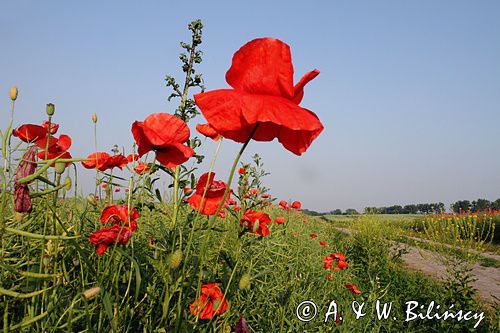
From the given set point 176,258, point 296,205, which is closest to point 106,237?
point 176,258

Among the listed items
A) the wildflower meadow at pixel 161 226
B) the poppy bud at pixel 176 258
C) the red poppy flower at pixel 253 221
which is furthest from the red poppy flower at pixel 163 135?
the red poppy flower at pixel 253 221

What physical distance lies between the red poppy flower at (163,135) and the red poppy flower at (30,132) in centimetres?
23

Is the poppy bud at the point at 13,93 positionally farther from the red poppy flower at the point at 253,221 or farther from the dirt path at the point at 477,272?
the dirt path at the point at 477,272

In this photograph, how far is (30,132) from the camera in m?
0.93

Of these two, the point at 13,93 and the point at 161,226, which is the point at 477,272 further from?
the point at 13,93

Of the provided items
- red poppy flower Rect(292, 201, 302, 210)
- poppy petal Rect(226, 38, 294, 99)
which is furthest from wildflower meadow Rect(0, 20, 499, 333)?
red poppy flower Rect(292, 201, 302, 210)

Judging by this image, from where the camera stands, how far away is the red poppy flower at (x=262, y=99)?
68cm

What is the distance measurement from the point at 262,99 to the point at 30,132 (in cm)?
64

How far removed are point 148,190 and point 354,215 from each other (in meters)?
8.38

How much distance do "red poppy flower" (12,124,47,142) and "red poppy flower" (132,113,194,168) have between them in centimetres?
23

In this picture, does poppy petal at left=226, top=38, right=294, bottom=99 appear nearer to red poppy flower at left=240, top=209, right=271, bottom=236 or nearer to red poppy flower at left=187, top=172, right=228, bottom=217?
red poppy flower at left=187, top=172, right=228, bottom=217

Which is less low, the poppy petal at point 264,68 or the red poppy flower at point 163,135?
the poppy petal at point 264,68

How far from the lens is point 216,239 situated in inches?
101

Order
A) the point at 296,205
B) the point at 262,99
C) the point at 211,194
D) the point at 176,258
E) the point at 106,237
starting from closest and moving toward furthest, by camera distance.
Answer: the point at 262,99 < the point at 176,258 < the point at 106,237 < the point at 211,194 < the point at 296,205
